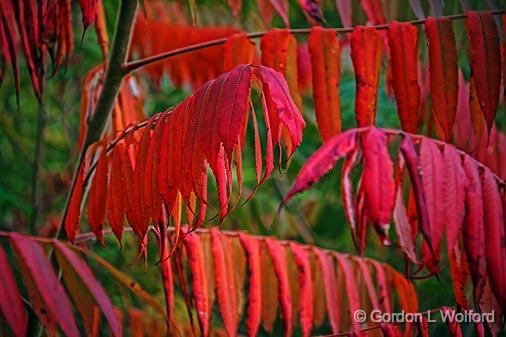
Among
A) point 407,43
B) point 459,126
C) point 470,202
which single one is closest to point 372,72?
point 407,43

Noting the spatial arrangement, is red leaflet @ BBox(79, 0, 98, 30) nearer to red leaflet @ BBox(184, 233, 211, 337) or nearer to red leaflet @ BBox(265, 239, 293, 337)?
red leaflet @ BBox(184, 233, 211, 337)

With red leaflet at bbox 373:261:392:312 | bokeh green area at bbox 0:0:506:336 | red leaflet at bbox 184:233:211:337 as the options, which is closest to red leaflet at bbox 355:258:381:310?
red leaflet at bbox 373:261:392:312

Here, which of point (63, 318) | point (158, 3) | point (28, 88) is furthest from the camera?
point (28, 88)

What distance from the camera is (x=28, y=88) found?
2328mm

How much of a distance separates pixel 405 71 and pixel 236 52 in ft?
0.64

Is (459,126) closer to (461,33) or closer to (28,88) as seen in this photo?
(461,33)

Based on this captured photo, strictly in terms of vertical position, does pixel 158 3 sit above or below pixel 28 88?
above

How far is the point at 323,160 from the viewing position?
0.75m

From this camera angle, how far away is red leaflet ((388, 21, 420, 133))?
31.2 inches

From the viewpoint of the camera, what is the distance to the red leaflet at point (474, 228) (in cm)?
73

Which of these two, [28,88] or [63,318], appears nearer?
[63,318]

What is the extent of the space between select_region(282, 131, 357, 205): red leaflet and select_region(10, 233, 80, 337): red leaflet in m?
0.21

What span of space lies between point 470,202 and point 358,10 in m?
0.70

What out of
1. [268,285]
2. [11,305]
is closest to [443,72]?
[268,285]
